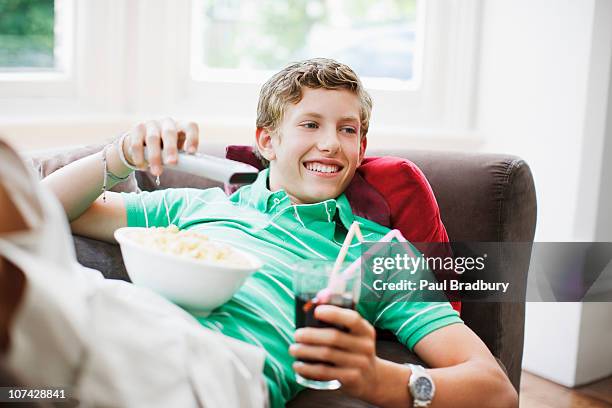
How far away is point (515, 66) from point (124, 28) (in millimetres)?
1404

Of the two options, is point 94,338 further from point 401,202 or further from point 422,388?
point 401,202

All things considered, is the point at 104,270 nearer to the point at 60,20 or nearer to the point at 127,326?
the point at 127,326

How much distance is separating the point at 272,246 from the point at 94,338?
631mm

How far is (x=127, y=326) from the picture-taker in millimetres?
986

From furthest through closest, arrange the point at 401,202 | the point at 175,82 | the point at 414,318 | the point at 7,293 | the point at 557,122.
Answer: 1. the point at 175,82
2. the point at 557,122
3. the point at 401,202
4. the point at 414,318
5. the point at 7,293

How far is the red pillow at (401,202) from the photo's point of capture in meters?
1.60

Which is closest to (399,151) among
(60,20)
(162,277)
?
(162,277)

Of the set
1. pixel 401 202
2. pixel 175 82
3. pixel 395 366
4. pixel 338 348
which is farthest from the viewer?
pixel 175 82

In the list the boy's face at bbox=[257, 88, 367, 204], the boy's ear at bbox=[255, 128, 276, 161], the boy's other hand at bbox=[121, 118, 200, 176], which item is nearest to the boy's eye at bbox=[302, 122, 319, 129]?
the boy's face at bbox=[257, 88, 367, 204]

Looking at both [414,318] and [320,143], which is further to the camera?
[320,143]

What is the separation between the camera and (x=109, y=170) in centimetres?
155

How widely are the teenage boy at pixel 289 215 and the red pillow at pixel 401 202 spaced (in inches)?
1.3

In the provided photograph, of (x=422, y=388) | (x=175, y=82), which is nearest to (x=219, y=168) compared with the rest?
(x=422, y=388)

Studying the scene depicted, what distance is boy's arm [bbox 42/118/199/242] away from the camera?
4.69 feet
